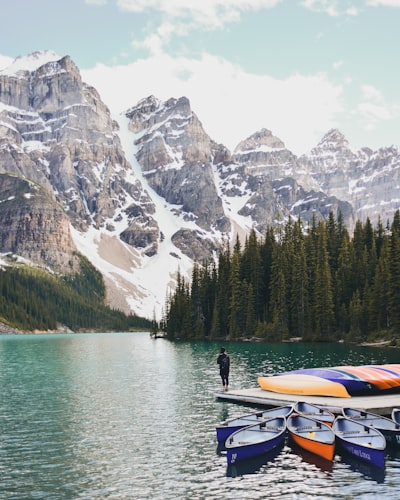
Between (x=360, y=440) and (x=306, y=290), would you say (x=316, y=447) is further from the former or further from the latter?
(x=306, y=290)

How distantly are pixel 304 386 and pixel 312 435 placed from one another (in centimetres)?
1310

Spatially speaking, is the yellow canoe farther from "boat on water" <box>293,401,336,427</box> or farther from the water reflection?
the water reflection

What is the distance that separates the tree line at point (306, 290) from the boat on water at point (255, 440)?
7532 cm

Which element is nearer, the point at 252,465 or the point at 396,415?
the point at 252,465

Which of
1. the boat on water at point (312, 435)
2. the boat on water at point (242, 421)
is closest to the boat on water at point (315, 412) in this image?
the boat on water at point (242, 421)

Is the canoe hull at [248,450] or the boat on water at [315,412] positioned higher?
the boat on water at [315,412]

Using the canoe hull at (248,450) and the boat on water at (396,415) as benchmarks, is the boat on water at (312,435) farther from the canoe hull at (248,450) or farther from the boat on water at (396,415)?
the boat on water at (396,415)

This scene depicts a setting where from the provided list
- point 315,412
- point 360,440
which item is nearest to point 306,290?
point 315,412

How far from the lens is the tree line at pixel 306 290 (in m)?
111

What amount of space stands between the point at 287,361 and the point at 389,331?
38.4 m

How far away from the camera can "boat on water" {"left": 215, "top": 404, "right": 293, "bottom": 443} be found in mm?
31891

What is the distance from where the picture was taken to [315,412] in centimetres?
3575

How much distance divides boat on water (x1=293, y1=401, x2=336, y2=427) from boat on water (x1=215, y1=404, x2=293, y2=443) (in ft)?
3.18

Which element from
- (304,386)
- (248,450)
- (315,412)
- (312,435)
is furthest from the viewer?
(304,386)
